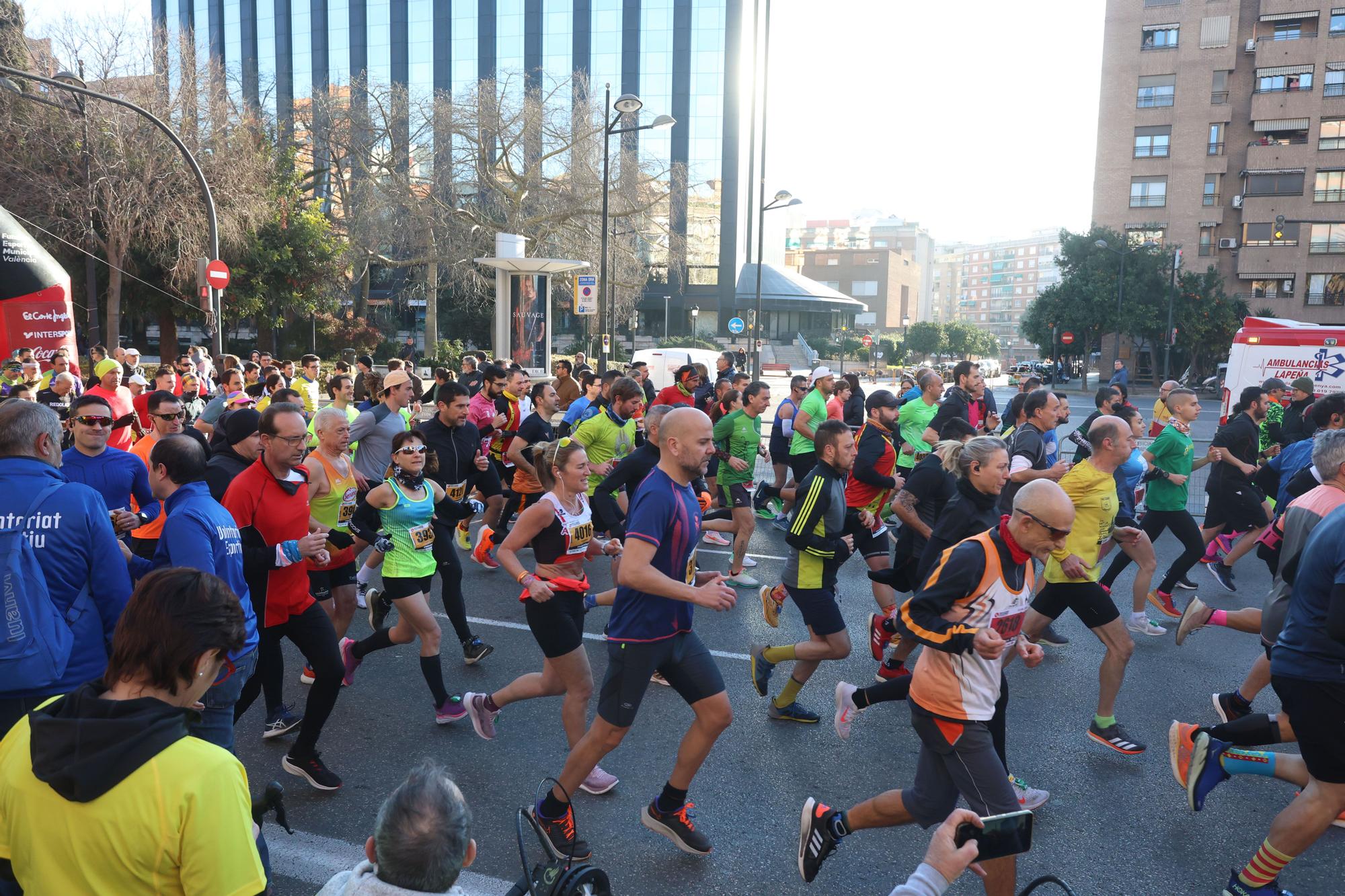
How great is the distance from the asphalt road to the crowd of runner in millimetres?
175

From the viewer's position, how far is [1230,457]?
323 inches

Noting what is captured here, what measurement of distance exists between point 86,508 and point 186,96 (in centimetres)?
2721

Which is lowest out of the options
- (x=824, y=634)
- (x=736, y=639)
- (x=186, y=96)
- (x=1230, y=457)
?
(x=736, y=639)

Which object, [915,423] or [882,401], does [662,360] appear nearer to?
[915,423]

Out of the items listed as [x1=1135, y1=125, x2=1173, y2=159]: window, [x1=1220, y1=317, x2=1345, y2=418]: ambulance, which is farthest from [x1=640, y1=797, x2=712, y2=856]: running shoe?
[x1=1135, y1=125, x2=1173, y2=159]: window

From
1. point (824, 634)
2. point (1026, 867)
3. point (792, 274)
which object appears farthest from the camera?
point (792, 274)

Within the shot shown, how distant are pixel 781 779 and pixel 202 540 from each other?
299 cm

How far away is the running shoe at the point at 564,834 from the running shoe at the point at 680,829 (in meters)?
0.33

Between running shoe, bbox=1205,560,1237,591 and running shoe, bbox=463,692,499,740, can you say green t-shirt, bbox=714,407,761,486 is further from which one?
running shoe, bbox=463,692,499,740

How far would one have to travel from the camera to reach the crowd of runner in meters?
1.90

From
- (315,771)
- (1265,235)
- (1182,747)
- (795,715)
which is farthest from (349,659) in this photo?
(1265,235)

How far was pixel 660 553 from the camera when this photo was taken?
3.89m

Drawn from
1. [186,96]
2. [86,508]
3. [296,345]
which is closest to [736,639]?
[86,508]

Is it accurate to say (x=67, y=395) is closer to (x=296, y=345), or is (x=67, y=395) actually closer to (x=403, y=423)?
(x=403, y=423)
